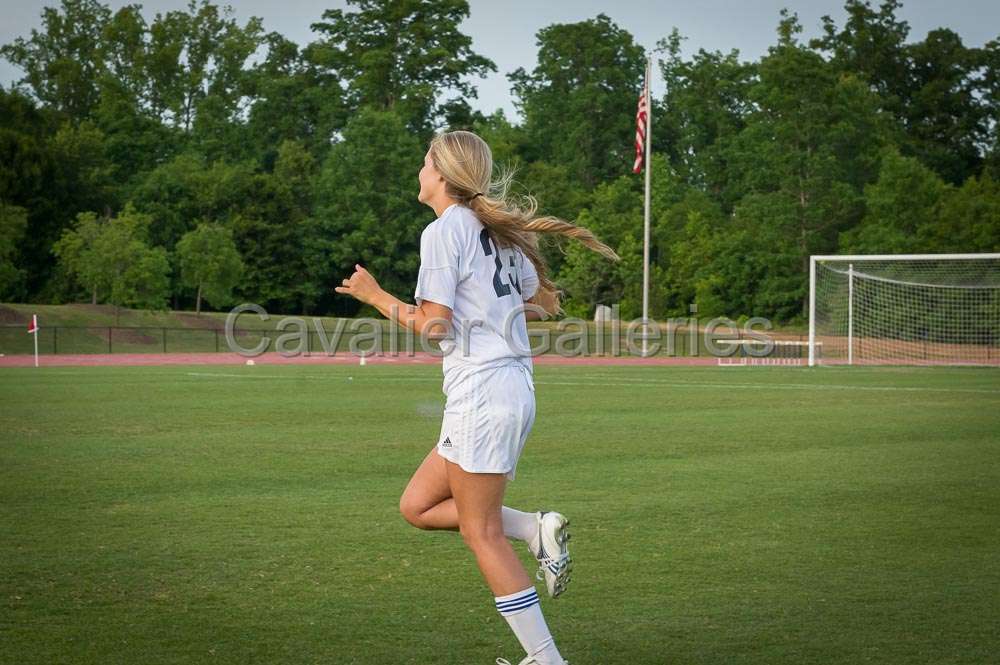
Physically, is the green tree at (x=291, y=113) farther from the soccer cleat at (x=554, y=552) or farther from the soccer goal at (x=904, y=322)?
the soccer cleat at (x=554, y=552)

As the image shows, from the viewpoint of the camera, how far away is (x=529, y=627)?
4.60 metres

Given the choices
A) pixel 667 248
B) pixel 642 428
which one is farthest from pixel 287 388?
pixel 667 248

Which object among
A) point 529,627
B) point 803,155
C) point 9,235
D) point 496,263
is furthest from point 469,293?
point 803,155

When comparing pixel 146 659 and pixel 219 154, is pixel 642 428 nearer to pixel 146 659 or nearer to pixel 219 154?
pixel 146 659

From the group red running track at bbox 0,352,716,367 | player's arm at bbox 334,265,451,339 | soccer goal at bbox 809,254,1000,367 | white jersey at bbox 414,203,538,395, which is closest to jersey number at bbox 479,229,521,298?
white jersey at bbox 414,203,538,395

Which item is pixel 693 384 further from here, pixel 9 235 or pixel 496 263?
pixel 9 235

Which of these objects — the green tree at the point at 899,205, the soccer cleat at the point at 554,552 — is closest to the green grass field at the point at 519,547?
the soccer cleat at the point at 554,552

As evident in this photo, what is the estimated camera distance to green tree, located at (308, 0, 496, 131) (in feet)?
257

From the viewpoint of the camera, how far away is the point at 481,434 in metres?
4.58

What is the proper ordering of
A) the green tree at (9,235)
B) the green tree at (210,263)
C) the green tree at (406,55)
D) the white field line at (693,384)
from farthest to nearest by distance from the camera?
the green tree at (406,55), the green tree at (210,263), the green tree at (9,235), the white field line at (693,384)

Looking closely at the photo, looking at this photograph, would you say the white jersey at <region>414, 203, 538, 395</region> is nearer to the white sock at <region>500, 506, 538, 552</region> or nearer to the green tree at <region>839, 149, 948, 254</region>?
the white sock at <region>500, 506, 538, 552</region>

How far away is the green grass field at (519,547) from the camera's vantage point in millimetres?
5461

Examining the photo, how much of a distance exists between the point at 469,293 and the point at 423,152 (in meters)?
68.3

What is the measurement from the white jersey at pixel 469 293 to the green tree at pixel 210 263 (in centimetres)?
5435
